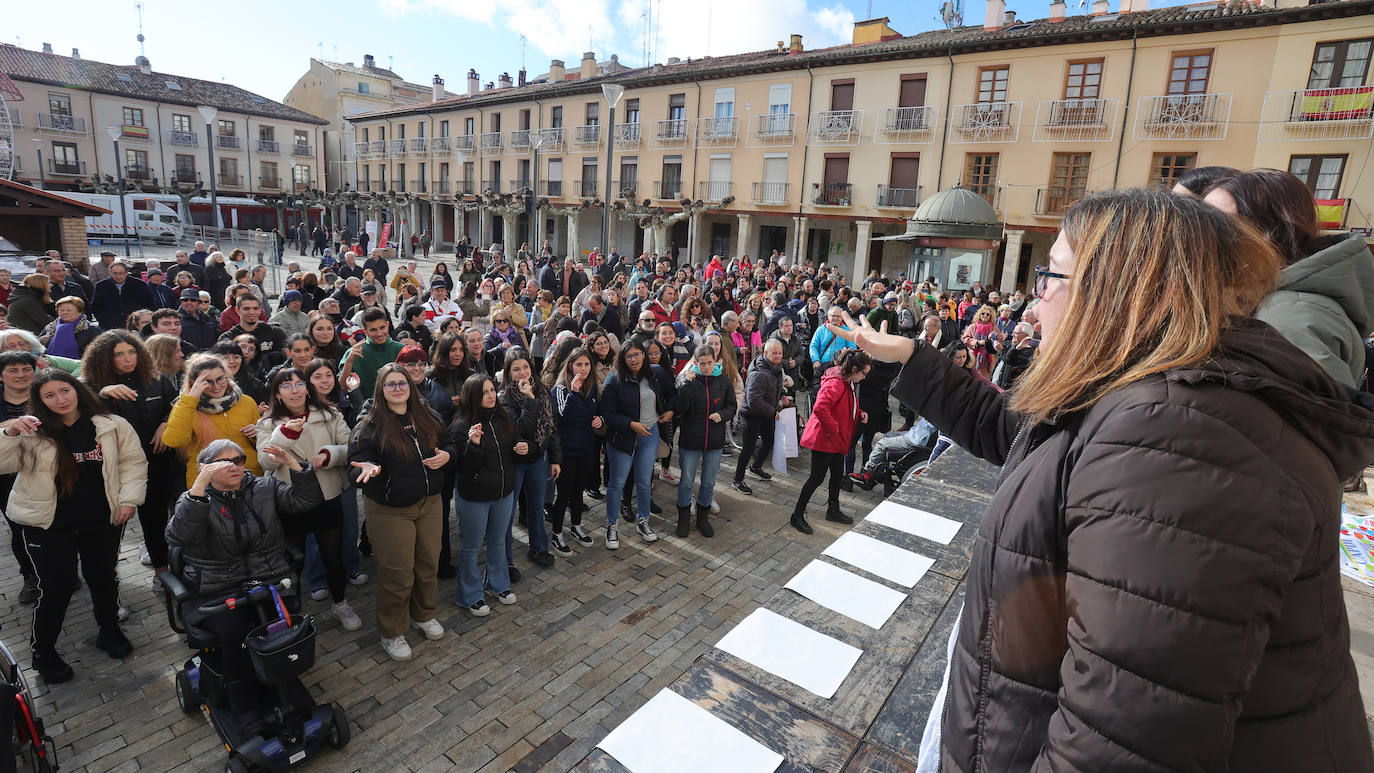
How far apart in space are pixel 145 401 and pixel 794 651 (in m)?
4.82

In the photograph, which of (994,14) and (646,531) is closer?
(646,531)

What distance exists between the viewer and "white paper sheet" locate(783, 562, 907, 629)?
2426 mm

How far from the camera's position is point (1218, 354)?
3.27 ft

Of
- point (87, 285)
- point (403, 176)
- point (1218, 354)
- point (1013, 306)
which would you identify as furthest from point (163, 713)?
point (403, 176)

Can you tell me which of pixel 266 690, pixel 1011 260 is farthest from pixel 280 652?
pixel 1011 260

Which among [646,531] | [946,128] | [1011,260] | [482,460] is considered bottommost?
[646,531]

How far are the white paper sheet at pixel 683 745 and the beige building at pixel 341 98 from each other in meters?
54.7

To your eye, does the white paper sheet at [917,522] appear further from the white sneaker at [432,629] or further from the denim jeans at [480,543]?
the white sneaker at [432,629]

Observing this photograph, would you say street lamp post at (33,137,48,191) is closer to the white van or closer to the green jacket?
the white van

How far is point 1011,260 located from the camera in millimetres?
22281

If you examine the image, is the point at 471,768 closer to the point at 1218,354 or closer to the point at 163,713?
the point at 163,713

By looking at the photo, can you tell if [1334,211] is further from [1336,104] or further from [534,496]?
[534,496]

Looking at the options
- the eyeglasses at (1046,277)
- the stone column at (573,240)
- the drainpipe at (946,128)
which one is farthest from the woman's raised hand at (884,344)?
the stone column at (573,240)

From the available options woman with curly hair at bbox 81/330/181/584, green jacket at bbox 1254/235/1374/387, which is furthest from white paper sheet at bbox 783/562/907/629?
woman with curly hair at bbox 81/330/181/584
